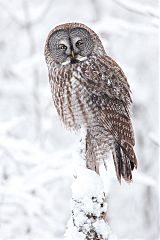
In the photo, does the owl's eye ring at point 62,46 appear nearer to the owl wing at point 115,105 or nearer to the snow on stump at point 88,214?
the owl wing at point 115,105

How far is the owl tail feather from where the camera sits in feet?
13.6

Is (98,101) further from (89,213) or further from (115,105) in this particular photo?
(89,213)

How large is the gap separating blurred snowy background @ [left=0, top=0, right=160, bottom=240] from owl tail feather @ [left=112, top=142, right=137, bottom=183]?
833 millimetres

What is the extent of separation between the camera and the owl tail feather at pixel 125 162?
4.16 m

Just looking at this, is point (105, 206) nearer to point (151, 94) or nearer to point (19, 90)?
point (19, 90)

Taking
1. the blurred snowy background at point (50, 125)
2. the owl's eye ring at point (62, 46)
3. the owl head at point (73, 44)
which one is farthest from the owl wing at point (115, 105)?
the blurred snowy background at point (50, 125)

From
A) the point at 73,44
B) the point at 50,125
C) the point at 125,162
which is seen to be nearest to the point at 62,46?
the point at 73,44

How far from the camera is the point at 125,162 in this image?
424 cm

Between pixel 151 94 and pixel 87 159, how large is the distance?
8287 mm

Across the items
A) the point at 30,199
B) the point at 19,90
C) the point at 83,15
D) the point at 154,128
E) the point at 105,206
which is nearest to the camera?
the point at 105,206

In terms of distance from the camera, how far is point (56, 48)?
15.7 ft

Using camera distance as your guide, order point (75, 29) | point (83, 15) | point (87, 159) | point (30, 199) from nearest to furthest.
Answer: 1. point (87, 159)
2. point (75, 29)
3. point (30, 199)
4. point (83, 15)

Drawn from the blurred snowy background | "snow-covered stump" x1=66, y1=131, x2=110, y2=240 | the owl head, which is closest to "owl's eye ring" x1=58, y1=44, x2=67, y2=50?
the owl head

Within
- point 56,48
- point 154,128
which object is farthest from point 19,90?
point 56,48
